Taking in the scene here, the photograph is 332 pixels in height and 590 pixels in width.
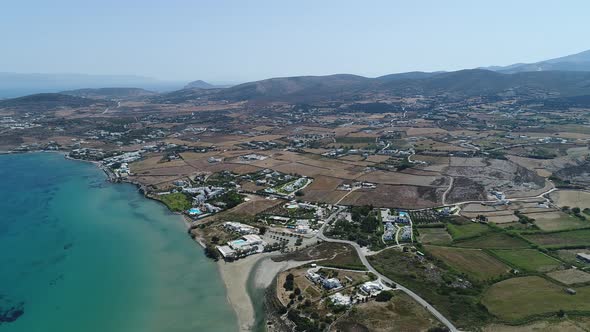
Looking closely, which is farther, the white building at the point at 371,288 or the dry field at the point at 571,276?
the dry field at the point at 571,276

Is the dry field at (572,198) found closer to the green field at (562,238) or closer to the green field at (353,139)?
the green field at (562,238)

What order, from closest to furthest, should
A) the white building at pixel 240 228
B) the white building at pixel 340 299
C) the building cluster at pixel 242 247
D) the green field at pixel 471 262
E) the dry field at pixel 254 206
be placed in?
the white building at pixel 340 299, the green field at pixel 471 262, the building cluster at pixel 242 247, the white building at pixel 240 228, the dry field at pixel 254 206

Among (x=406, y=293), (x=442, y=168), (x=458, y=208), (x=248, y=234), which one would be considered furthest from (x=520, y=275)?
(x=442, y=168)

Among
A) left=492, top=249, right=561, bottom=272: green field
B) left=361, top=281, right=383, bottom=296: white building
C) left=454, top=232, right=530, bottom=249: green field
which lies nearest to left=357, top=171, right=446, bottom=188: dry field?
left=454, top=232, right=530, bottom=249: green field

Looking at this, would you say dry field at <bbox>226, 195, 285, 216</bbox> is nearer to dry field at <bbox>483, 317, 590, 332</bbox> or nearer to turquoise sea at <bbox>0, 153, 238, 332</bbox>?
turquoise sea at <bbox>0, 153, 238, 332</bbox>

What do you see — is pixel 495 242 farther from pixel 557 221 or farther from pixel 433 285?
pixel 433 285

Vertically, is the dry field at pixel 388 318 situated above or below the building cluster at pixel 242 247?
below

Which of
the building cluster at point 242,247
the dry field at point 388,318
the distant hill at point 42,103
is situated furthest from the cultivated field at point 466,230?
the distant hill at point 42,103

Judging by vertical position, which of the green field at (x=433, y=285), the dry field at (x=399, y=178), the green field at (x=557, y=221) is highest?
the dry field at (x=399, y=178)

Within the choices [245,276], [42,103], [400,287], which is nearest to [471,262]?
[400,287]
